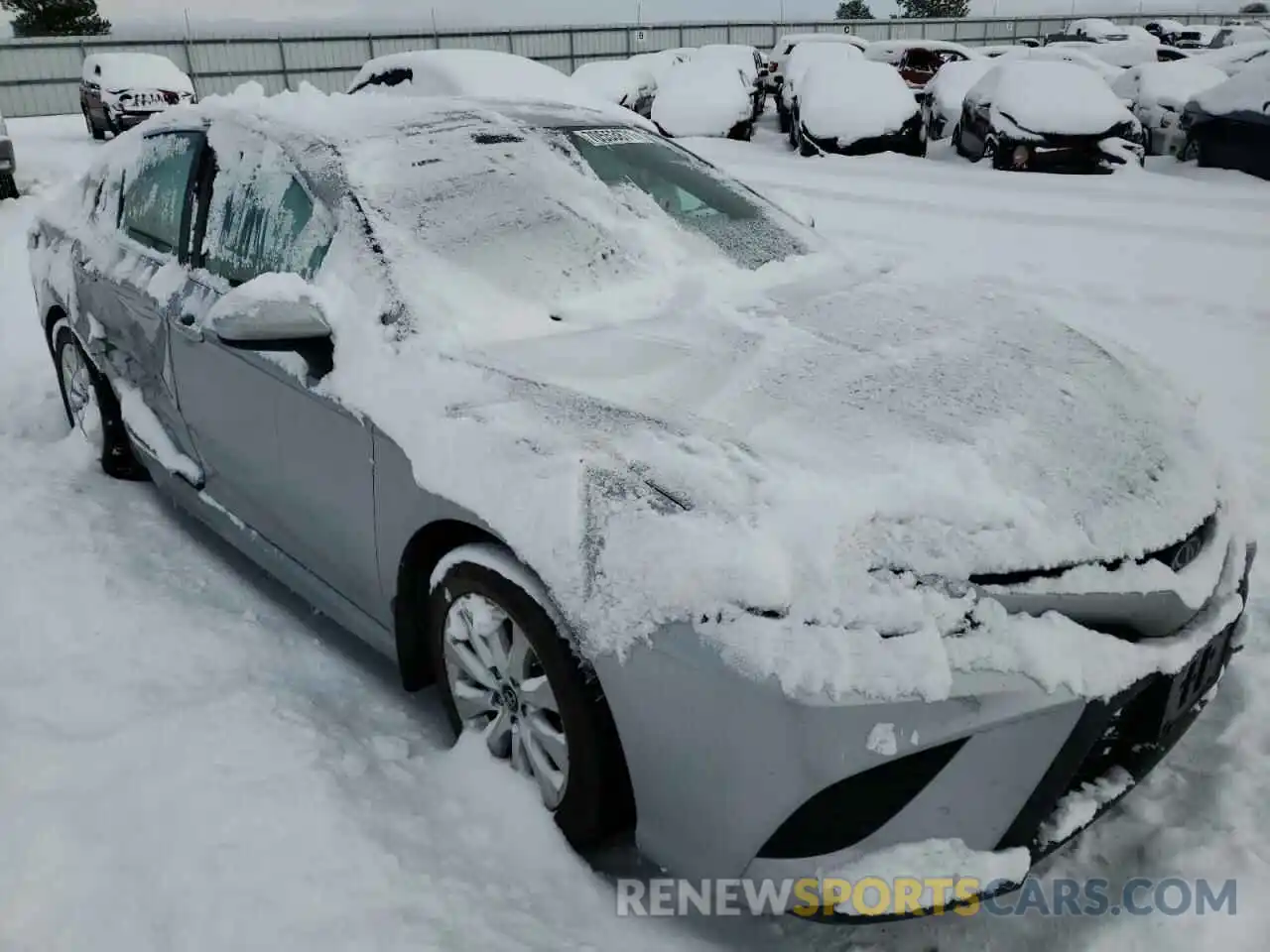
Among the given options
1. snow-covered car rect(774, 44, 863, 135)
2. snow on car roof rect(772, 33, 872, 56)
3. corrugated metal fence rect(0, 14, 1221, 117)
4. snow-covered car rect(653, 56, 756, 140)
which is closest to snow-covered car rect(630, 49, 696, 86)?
snow-covered car rect(774, 44, 863, 135)

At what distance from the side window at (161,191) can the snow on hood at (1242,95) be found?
383 inches

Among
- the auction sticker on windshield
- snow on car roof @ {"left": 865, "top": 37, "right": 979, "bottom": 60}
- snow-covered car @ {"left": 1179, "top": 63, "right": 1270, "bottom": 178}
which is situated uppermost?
snow on car roof @ {"left": 865, "top": 37, "right": 979, "bottom": 60}

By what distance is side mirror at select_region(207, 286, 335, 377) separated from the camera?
2381 mm

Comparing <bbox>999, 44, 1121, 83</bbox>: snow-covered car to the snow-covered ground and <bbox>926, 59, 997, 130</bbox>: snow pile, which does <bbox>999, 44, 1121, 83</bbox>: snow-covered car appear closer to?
<bbox>926, 59, 997, 130</bbox>: snow pile

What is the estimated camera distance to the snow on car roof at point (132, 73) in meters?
16.5

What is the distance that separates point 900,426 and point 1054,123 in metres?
9.89

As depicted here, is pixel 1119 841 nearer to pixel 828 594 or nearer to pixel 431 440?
pixel 828 594

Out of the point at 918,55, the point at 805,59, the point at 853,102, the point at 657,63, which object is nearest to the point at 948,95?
the point at 853,102

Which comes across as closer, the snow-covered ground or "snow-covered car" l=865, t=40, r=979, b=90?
the snow-covered ground

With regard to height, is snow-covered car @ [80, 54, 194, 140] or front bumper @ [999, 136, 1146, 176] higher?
snow-covered car @ [80, 54, 194, 140]

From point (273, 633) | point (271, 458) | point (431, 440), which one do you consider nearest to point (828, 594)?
point (431, 440)

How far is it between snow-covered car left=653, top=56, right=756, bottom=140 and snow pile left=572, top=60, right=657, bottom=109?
1.55 m

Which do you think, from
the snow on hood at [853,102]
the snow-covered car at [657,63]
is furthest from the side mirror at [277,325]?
the snow-covered car at [657,63]

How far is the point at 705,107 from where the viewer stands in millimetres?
14477
